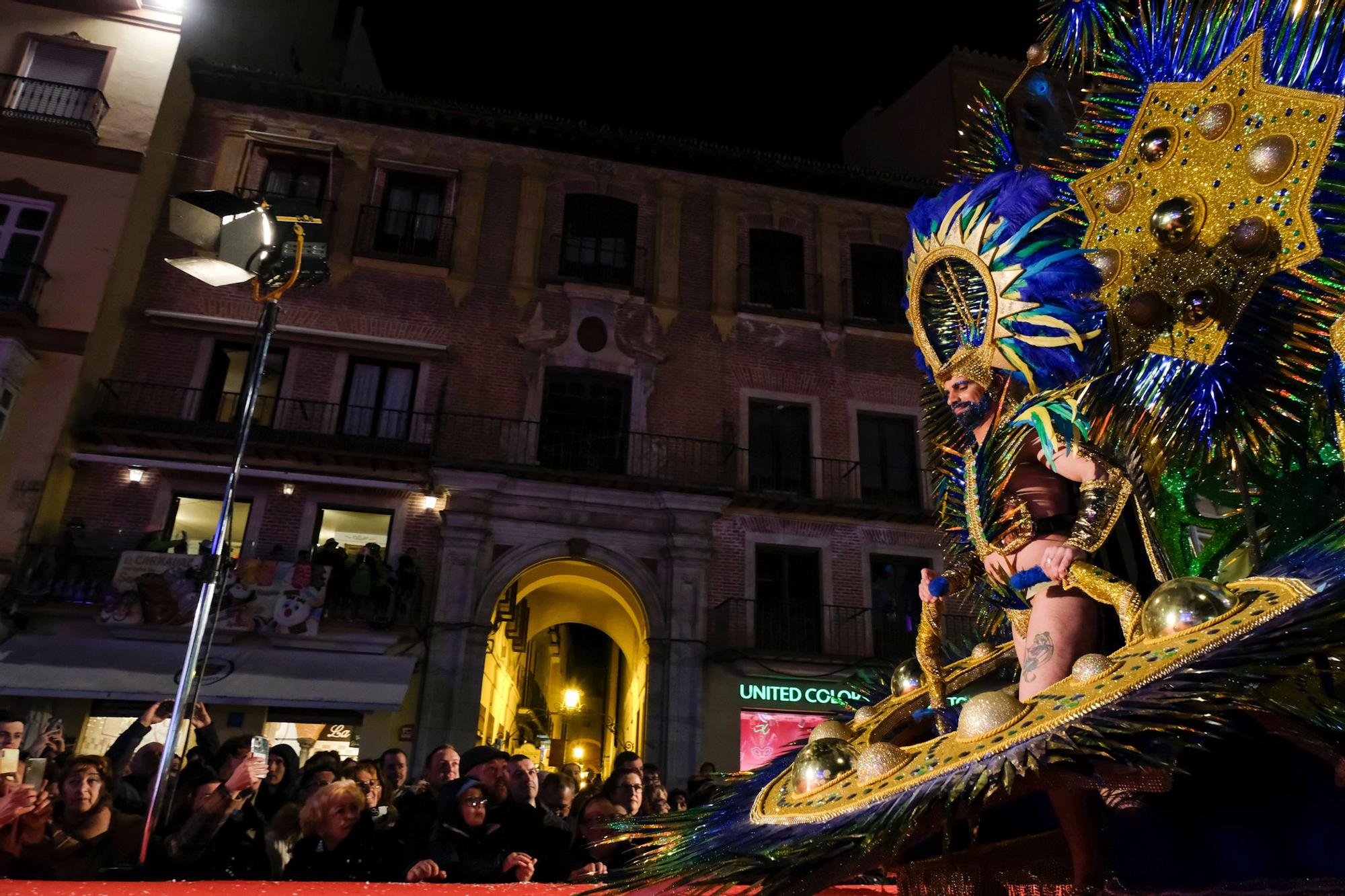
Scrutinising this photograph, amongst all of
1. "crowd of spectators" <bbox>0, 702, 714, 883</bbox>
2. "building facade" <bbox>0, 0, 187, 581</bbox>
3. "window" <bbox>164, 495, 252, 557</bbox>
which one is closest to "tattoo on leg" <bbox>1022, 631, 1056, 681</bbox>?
"crowd of spectators" <bbox>0, 702, 714, 883</bbox>

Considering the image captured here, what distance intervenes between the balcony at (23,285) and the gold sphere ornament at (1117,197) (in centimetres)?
1649

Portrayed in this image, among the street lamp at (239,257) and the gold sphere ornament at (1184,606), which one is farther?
Answer: the street lamp at (239,257)

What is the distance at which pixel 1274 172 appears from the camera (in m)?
1.98

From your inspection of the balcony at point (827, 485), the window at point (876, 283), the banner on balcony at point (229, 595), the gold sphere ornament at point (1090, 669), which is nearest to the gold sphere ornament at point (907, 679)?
the gold sphere ornament at point (1090, 669)

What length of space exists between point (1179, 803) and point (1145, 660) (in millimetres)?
450

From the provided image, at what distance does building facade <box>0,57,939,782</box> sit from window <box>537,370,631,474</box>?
0.19 feet

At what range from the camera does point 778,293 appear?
18.3 metres

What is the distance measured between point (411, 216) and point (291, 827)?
14.7 metres

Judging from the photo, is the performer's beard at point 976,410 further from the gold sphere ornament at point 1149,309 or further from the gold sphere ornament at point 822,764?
the gold sphere ornament at point 822,764

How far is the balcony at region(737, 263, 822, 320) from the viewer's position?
Answer: 1781 cm

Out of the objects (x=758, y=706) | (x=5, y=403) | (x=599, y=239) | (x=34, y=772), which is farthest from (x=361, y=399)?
(x=34, y=772)

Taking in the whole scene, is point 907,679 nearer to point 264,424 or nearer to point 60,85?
point 264,424

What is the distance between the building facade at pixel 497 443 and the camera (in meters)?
13.6

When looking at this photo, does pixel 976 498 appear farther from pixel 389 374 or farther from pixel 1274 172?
pixel 389 374
